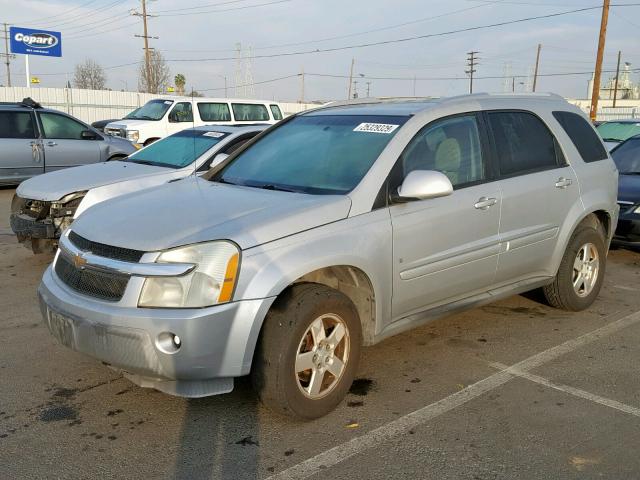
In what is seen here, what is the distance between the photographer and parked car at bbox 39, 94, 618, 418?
3160mm

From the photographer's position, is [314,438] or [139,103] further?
[139,103]

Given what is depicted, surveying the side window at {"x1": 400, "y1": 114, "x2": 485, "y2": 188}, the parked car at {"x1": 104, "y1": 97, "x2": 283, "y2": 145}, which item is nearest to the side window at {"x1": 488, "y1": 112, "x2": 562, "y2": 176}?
the side window at {"x1": 400, "y1": 114, "x2": 485, "y2": 188}

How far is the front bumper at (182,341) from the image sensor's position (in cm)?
308

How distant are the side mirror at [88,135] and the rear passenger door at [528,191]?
30.8 feet

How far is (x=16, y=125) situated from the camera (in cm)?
1182

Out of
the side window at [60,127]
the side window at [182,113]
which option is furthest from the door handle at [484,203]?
the side window at [182,113]

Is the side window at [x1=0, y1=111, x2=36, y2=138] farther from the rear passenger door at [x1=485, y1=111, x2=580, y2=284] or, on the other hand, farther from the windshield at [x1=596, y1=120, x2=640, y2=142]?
the windshield at [x1=596, y1=120, x2=640, y2=142]

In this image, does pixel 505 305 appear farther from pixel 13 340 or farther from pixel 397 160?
pixel 13 340

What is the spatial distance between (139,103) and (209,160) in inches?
1107

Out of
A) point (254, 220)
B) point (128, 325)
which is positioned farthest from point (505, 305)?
point (128, 325)

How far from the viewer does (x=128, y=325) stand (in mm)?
3129

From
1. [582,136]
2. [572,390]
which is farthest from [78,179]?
[572,390]

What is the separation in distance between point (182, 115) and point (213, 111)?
2.60 feet

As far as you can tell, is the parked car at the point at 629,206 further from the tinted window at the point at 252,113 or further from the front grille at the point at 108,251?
the tinted window at the point at 252,113
